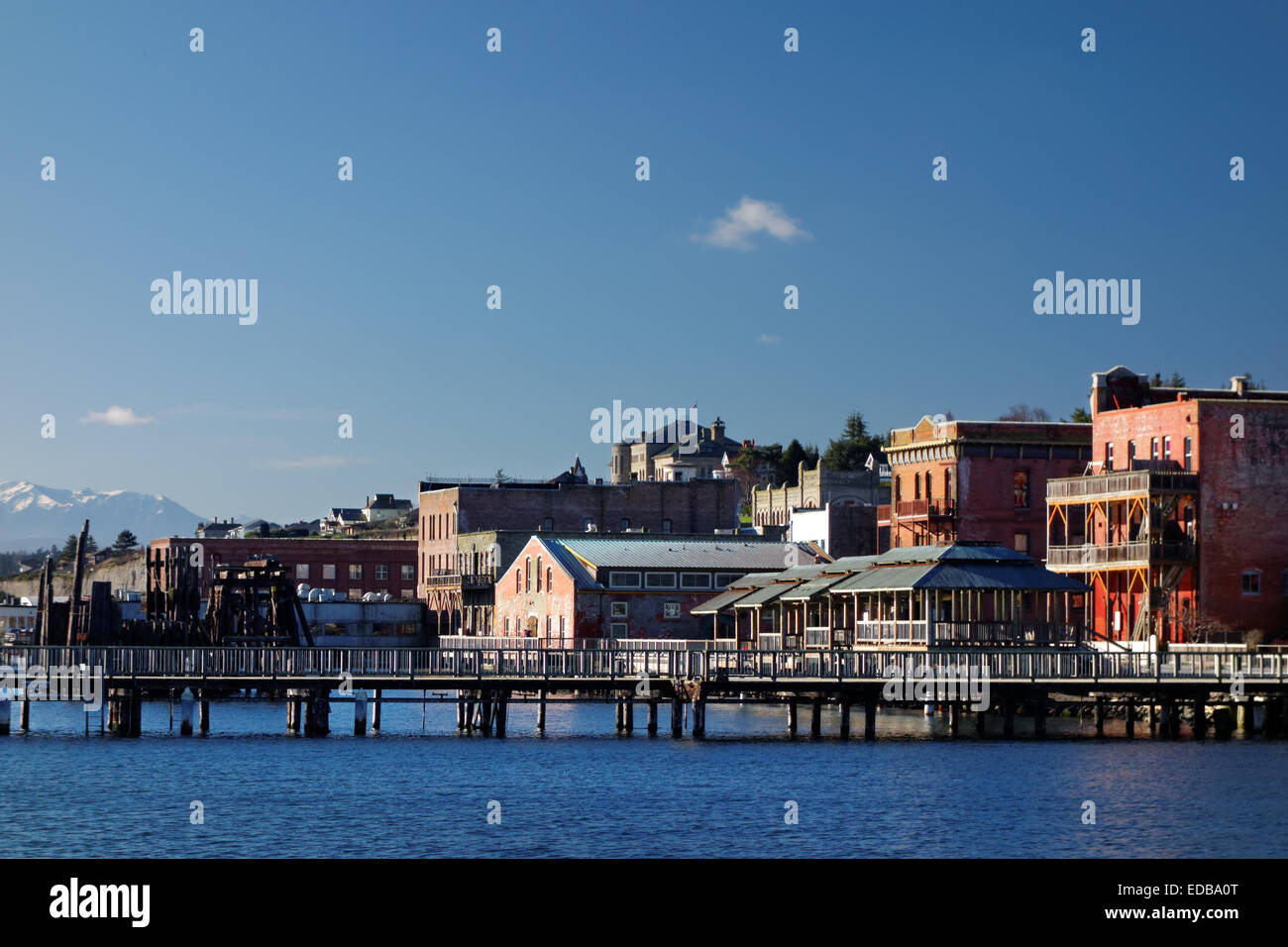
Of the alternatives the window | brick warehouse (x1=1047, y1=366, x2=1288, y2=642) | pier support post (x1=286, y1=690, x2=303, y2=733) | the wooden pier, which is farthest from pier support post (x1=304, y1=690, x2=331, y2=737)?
the window

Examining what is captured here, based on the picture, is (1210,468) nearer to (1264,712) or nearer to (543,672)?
(1264,712)

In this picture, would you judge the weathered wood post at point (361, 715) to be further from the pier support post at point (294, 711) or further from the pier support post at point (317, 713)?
the pier support post at point (294, 711)

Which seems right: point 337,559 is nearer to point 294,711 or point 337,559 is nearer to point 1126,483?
point 294,711

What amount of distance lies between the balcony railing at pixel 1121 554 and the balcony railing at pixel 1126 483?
2.45 metres

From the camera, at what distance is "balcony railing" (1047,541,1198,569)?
8206cm

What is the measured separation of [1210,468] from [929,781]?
122 ft

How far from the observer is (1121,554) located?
83.8 m

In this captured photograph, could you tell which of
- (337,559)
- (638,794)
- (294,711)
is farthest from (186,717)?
(337,559)

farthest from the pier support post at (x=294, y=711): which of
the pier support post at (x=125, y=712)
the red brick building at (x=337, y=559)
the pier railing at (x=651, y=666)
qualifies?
the red brick building at (x=337, y=559)

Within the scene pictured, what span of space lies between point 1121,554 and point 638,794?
4089 cm

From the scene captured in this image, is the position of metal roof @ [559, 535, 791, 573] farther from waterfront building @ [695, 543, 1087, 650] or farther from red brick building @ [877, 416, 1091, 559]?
waterfront building @ [695, 543, 1087, 650]

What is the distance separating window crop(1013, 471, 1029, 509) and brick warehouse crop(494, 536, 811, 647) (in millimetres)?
12561
